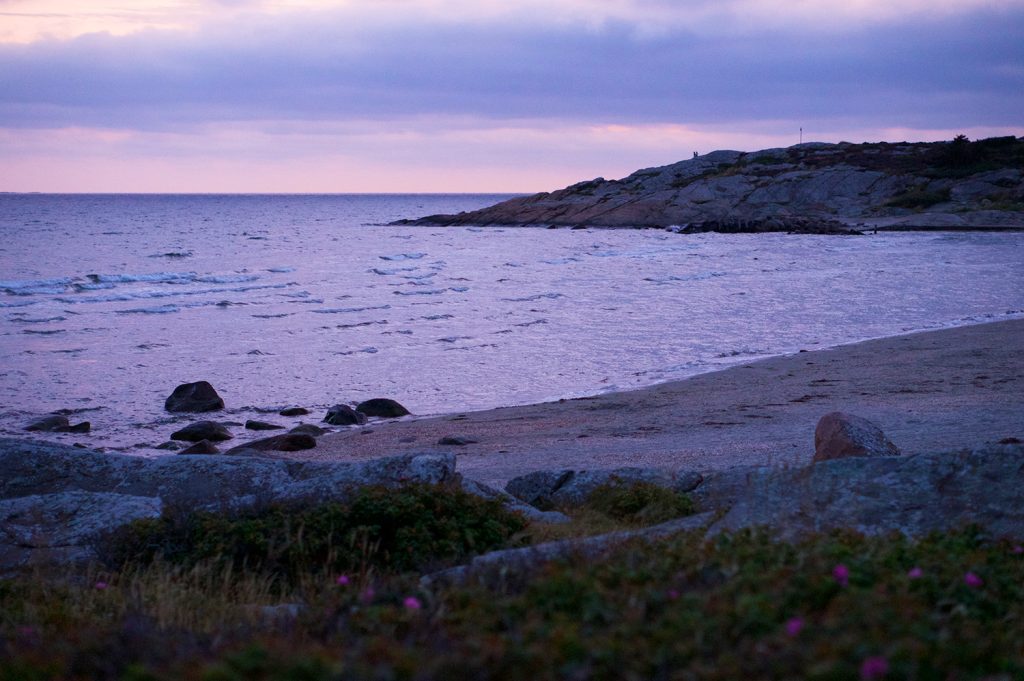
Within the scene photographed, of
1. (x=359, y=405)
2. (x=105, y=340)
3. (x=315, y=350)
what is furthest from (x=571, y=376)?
(x=105, y=340)

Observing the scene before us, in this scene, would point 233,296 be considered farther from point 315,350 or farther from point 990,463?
point 990,463

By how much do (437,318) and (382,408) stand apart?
41.2 feet

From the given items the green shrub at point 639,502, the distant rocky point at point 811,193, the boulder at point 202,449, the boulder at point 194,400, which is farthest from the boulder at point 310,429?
the distant rocky point at point 811,193

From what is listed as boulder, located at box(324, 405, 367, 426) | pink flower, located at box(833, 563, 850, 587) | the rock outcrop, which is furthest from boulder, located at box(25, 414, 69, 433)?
pink flower, located at box(833, 563, 850, 587)

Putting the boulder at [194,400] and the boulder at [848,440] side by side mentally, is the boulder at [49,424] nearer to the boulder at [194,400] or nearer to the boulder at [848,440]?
the boulder at [194,400]

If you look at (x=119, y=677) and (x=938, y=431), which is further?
(x=938, y=431)

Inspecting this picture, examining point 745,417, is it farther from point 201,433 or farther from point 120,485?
point 120,485

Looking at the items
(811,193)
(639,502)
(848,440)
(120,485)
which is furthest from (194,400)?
(811,193)

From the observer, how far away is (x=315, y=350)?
77.2 ft

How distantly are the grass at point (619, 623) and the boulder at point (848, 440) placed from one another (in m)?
3.29

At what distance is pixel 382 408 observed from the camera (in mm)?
16688

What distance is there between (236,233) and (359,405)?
78.1 m

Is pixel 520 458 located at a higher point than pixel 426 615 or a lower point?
lower

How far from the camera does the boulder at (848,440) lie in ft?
27.5
